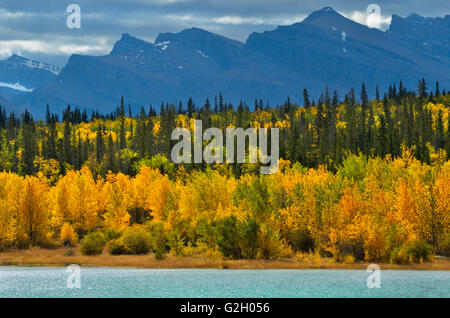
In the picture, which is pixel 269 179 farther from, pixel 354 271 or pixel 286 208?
pixel 354 271

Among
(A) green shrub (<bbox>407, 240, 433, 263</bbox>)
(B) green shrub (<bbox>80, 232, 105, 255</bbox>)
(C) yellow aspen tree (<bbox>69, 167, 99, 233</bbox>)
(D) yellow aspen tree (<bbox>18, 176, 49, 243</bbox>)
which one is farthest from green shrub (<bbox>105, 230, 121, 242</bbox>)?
(A) green shrub (<bbox>407, 240, 433, 263</bbox>)

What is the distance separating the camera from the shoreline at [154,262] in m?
55.5

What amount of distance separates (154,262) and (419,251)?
86.5 ft

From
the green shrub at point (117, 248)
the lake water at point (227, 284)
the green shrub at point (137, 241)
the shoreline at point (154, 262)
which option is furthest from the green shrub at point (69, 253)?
the lake water at point (227, 284)

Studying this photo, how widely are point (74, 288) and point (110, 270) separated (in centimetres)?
1365

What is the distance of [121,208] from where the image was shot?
82.4 metres

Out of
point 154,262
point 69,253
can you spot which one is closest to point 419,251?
point 154,262

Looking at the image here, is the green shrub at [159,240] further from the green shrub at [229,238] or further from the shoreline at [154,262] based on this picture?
the green shrub at [229,238]

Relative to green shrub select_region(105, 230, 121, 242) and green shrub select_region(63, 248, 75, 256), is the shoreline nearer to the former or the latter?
green shrub select_region(63, 248, 75, 256)

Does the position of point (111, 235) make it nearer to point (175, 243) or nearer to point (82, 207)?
point (175, 243)

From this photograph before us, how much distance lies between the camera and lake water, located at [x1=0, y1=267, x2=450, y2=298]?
133 feet

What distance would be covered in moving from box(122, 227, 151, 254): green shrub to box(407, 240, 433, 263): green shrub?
29402 millimetres
